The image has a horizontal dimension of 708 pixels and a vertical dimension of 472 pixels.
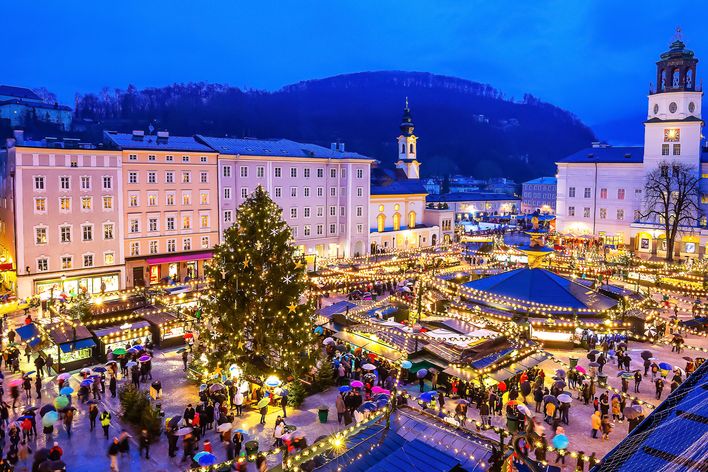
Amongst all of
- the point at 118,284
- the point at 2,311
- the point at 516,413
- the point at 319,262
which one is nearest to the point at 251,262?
the point at 516,413

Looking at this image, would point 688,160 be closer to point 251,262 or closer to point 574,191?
point 574,191

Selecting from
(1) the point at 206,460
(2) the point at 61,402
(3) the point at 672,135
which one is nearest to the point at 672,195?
(3) the point at 672,135

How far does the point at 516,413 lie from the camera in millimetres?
17234

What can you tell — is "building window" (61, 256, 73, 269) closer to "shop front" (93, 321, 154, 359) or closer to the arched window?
"shop front" (93, 321, 154, 359)

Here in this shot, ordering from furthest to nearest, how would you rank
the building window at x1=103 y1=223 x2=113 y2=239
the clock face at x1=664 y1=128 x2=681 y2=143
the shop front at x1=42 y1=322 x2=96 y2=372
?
the clock face at x1=664 y1=128 x2=681 y2=143 < the building window at x1=103 y1=223 x2=113 y2=239 < the shop front at x1=42 y1=322 x2=96 y2=372

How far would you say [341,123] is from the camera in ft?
522

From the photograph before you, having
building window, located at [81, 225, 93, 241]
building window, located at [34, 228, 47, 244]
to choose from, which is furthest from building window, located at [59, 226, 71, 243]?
building window, located at [34, 228, 47, 244]

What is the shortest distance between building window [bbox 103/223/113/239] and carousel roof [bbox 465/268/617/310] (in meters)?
26.6

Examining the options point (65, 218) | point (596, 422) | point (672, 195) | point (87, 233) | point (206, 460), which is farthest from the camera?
point (672, 195)

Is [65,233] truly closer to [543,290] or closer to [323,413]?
[323,413]

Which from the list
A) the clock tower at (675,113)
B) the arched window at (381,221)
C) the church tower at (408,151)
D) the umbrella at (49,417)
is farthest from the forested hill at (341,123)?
the umbrella at (49,417)

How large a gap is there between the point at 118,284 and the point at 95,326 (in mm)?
13333

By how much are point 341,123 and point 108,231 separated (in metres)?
126

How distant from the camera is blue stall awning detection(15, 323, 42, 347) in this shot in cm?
2334
